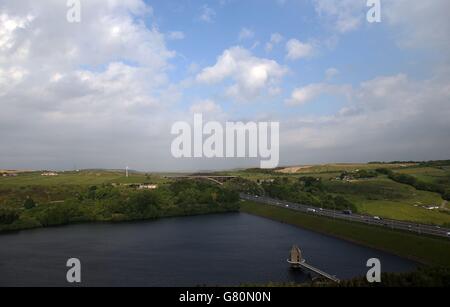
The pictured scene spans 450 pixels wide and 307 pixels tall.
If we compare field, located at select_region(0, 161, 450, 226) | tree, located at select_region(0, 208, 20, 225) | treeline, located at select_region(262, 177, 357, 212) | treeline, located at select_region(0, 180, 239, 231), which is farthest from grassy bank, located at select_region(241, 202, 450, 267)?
tree, located at select_region(0, 208, 20, 225)

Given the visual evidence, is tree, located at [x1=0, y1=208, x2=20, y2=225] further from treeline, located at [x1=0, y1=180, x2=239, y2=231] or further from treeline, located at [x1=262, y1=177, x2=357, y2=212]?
treeline, located at [x1=262, y1=177, x2=357, y2=212]

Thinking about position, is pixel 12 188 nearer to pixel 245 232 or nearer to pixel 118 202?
pixel 118 202

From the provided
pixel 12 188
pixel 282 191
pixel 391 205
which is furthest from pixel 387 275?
pixel 12 188

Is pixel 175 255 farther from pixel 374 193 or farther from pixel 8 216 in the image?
pixel 374 193

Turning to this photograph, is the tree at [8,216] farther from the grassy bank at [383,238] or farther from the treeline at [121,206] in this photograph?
the grassy bank at [383,238]

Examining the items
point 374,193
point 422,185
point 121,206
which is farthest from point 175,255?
point 422,185
